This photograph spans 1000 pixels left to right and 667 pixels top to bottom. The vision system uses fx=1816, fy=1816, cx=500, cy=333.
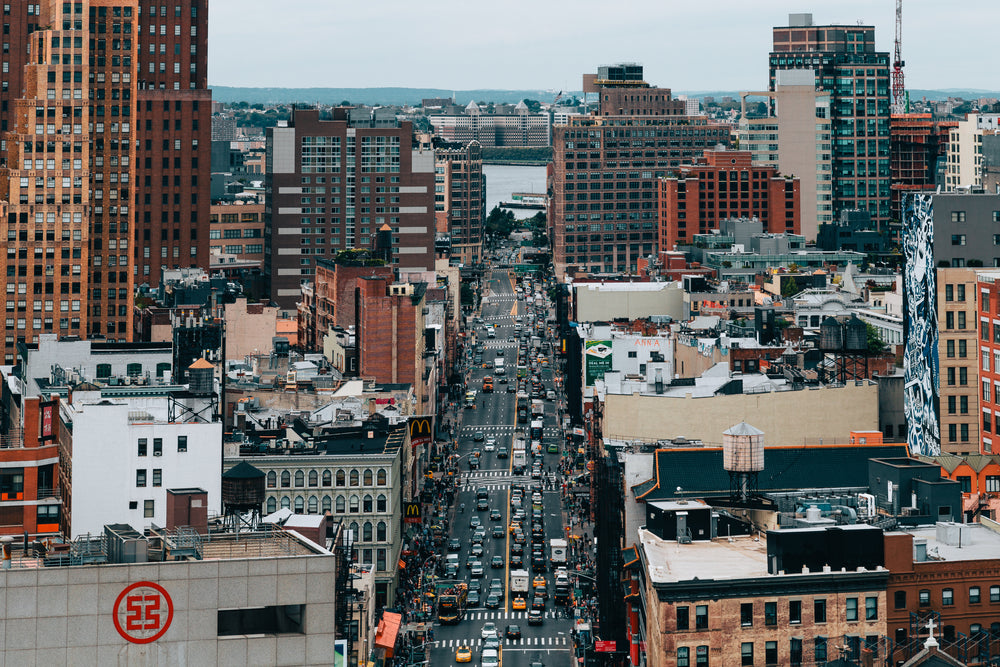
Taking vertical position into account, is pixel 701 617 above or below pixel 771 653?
above

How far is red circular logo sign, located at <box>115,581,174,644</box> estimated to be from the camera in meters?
52.1

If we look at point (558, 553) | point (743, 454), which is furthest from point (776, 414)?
point (743, 454)

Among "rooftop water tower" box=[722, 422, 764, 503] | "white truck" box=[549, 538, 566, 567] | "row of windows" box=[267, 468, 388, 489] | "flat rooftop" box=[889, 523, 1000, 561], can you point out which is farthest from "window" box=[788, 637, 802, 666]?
"white truck" box=[549, 538, 566, 567]

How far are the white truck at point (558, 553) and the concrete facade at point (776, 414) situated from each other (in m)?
22.7

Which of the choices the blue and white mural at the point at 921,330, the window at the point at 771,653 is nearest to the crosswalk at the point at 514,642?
the blue and white mural at the point at 921,330

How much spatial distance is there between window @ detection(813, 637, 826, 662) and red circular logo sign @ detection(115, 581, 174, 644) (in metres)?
50.4

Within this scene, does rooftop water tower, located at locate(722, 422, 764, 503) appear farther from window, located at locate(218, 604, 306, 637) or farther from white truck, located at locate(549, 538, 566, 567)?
window, located at locate(218, 604, 306, 637)

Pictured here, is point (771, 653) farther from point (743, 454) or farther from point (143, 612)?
point (143, 612)

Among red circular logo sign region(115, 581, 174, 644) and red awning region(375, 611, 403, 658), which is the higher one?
red circular logo sign region(115, 581, 174, 644)

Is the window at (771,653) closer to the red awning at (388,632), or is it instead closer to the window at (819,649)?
the window at (819,649)

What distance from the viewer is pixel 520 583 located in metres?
168

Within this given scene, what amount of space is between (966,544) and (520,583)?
236ft

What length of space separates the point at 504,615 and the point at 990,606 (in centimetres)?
7141

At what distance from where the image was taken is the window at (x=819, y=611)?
94875mm
